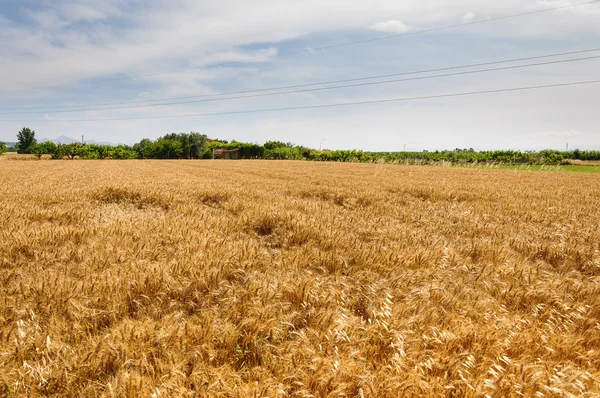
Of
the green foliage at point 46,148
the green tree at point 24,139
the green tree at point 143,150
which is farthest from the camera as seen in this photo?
the green tree at point 24,139

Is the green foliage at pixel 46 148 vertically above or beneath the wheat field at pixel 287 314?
above

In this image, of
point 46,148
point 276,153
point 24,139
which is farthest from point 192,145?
point 24,139

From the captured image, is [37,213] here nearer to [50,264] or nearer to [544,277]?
[50,264]

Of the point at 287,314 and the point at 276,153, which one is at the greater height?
the point at 276,153

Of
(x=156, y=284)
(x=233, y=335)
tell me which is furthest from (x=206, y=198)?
(x=233, y=335)

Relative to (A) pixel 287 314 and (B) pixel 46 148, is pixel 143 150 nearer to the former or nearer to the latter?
(B) pixel 46 148

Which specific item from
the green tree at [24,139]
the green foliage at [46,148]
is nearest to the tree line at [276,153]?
the green foliage at [46,148]

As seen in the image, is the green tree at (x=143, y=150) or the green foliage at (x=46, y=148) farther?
the green tree at (x=143, y=150)

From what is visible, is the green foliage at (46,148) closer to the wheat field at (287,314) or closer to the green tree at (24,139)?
the green tree at (24,139)

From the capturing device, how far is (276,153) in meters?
92.4

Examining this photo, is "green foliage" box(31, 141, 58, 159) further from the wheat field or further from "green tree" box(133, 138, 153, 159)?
the wheat field

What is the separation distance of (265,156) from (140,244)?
93.6 m

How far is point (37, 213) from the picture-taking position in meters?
6.11

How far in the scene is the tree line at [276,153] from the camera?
80.8m
